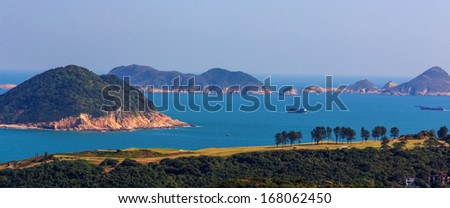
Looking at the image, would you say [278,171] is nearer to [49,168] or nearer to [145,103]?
[49,168]

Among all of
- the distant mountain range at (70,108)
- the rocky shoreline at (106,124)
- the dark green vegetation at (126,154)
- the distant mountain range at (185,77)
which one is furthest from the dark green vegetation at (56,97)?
the distant mountain range at (185,77)

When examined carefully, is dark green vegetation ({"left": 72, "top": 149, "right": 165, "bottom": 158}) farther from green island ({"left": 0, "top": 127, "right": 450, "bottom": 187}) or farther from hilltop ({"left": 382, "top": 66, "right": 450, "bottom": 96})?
hilltop ({"left": 382, "top": 66, "right": 450, "bottom": 96})

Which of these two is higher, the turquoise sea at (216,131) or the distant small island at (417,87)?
the distant small island at (417,87)

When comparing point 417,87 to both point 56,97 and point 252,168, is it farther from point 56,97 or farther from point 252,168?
point 252,168

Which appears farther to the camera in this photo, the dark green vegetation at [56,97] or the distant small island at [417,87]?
the distant small island at [417,87]

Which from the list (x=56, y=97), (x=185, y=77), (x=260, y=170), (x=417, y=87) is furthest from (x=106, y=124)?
(x=417, y=87)

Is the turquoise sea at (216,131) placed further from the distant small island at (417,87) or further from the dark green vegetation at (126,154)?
the distant small island at (417,87)

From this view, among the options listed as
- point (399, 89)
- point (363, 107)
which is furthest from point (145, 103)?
point (399, 89)
